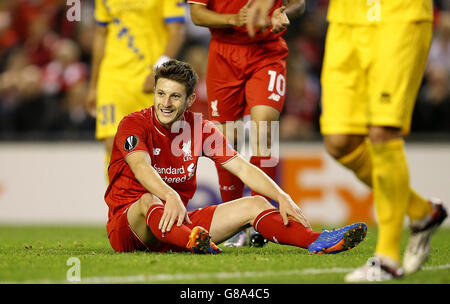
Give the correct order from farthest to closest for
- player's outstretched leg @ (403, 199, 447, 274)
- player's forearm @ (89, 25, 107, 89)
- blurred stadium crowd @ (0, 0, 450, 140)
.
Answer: blurred stadium crowd @ (0, 0, 450, 140), player's forearm @ (89, 25, 107, 89), player's outstretched leg @ (403, 199, 447, 274)

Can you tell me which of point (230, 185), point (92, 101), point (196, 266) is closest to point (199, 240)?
point (196, 266)

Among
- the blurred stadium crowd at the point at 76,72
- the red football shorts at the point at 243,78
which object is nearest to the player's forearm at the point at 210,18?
the red football shorts at the point at 243,78

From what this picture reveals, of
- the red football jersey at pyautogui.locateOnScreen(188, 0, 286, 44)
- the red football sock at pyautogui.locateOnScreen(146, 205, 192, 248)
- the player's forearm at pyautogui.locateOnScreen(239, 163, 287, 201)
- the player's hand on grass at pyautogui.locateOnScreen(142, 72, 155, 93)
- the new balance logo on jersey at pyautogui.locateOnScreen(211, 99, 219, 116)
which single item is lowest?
the red football sock at pyautogui.locateOnScreen(146, 205, 192, 248)

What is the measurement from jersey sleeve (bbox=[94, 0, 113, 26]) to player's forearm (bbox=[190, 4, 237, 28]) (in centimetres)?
173

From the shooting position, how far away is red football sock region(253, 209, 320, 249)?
485 cm

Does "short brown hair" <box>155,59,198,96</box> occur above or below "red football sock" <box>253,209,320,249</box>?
above

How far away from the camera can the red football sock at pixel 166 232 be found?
15.2 feet

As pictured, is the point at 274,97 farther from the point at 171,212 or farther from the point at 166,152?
the point at 171,212

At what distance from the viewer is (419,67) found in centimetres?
424

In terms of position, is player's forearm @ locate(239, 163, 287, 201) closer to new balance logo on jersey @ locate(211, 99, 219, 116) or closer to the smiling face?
the smiling face

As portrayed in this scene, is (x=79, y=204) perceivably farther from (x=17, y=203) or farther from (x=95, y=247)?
(x=95, y=247)

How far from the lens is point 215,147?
5160 millimetres

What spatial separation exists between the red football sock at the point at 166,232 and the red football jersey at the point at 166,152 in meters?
0.37

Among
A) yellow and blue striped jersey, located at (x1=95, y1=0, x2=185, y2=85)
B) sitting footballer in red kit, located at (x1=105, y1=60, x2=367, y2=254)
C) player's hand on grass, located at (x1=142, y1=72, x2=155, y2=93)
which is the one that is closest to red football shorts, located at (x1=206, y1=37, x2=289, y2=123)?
sitting footballer in red kit, located at (x1=105, y1=60, x2=367, y2=254)
